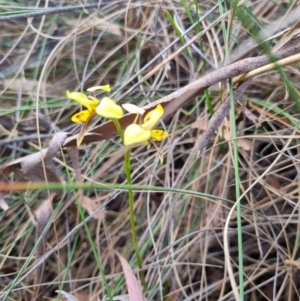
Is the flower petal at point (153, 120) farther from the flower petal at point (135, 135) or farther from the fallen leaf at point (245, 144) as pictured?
the fallen leaf at point (245, 144)

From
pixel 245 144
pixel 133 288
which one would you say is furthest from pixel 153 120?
pixel 245 144

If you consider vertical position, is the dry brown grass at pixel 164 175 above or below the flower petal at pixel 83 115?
below

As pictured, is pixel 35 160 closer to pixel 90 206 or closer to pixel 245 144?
pixel 90 206

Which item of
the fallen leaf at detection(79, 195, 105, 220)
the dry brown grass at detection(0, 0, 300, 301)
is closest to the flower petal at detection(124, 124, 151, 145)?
the dry brown grass at detection(0, 0, 300, 301)

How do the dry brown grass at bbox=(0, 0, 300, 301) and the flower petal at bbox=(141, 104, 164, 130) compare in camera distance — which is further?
the dry brown grass at bbox=(0, 0, 300, 301)

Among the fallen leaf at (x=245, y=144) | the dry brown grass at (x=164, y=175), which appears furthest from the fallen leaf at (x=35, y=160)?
the fallen leaf at (x=245, y=144)

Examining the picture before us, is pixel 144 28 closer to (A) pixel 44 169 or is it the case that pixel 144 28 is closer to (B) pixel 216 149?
(B) pixel 216 149

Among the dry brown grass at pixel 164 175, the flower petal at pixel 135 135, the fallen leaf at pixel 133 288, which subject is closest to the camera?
the flower petal at pixel 135 135

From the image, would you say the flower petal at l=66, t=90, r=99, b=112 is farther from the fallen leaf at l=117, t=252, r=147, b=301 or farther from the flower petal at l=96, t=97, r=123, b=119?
the fallen leaf at l=117, t=252, r=147, b=301
